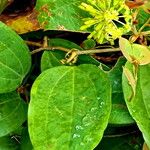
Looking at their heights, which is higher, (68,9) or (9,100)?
(68,9)

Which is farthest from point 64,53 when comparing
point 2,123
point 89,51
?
point 2,123

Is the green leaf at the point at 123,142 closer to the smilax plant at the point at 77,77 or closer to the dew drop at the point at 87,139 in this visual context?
the smilax plant at the point at 77,77

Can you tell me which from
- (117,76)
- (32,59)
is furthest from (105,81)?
(32,59)

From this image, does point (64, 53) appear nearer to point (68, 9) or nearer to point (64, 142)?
point (68, 9)

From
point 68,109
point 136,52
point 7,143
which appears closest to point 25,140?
point 7,143

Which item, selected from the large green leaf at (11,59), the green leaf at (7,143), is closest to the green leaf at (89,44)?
the large green leaf at (11,59)

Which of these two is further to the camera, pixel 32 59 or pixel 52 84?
pixel 32 59
